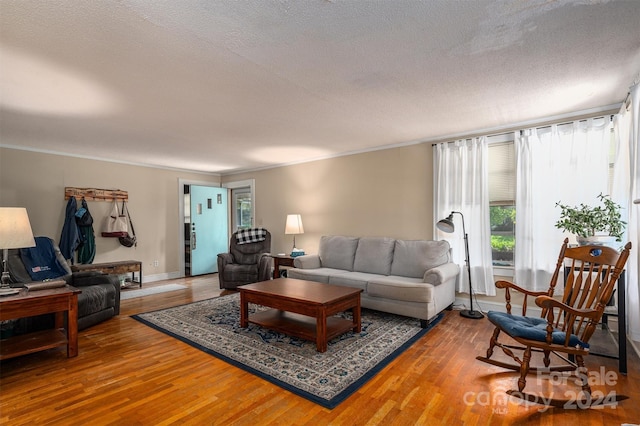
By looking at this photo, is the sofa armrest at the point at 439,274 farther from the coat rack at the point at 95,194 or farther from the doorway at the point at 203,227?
the coat rack at the point at 95,194

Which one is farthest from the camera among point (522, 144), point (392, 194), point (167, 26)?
point (392, 194)

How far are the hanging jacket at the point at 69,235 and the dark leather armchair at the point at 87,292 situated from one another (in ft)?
3.34

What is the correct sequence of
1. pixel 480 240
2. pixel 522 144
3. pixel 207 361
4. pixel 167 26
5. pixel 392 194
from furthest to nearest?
pixel 392 194, pixel 480 240, pixel 522 144, pixel 207 361, pixel 167 26

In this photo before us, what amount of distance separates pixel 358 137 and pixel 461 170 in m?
1.41

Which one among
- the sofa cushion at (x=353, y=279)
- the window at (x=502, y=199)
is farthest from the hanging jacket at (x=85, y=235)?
the window at (x=502, y=199)

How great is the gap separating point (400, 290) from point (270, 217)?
12.0 feet

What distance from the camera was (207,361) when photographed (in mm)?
2621

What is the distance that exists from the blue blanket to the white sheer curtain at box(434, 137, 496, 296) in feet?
16.0

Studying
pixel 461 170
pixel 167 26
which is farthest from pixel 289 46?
pixel 461 170

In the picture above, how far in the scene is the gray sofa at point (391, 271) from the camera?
344 centimetres

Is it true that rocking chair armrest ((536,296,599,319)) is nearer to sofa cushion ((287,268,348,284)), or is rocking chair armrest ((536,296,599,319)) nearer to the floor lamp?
the floor lamp

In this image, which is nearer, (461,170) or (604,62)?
(604,62)

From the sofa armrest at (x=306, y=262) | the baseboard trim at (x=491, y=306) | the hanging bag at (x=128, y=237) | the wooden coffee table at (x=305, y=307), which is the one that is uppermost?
the hanging bag at (x=128, y=237)

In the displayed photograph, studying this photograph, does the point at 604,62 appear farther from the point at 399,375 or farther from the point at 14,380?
the point at 14,380
